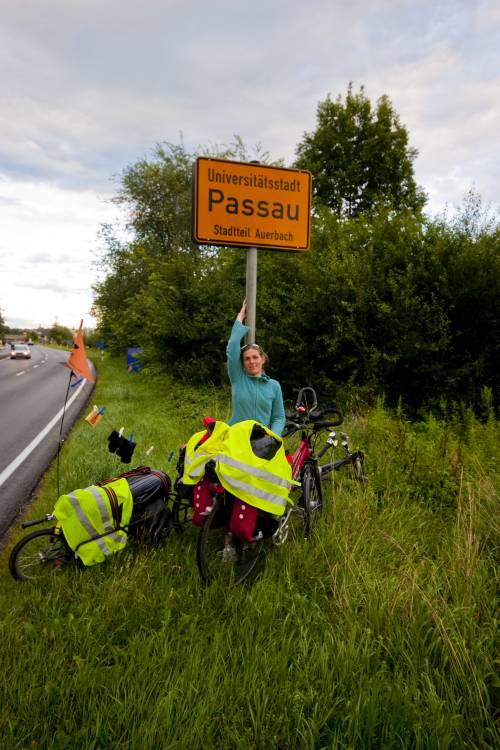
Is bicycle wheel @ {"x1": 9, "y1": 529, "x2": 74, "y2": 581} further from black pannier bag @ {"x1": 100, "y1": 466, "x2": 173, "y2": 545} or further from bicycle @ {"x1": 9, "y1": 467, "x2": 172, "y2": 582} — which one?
black pannier bag @ {"x1": 100, "y1": 466, "x2": 173, "y2": 545}

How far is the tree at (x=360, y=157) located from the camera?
20.2 m

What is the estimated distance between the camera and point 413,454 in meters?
4.65

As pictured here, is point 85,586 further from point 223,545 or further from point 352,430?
point 352,430

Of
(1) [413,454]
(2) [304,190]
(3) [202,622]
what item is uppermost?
(2) [304,190]

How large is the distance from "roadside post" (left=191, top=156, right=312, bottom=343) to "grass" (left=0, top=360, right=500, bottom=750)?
200 centimetres

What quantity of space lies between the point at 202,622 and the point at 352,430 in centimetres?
366

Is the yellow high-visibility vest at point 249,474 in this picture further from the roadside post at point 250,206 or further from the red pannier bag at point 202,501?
the roadside post at point 250,206

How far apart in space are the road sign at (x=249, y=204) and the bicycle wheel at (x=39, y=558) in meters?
→ 2.57

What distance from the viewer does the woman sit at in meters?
3.52

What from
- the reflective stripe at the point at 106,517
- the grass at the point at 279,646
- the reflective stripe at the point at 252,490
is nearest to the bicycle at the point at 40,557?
the grass at the point at 279,646

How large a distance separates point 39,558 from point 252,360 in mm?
2169

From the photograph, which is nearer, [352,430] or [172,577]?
[172,577]

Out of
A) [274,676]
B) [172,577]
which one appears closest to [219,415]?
[172,577]

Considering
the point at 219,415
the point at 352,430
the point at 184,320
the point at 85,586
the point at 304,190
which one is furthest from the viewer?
the point at 184,320
